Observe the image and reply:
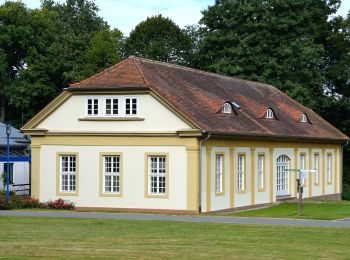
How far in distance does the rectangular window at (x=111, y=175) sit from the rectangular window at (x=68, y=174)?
5.41 ft

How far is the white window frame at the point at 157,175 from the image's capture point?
38.2m

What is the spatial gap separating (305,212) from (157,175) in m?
6.73

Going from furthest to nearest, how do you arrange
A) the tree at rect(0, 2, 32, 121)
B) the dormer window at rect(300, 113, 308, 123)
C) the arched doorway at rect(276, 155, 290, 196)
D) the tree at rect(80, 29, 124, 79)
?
1. the tree at rect(0, 2, 32, 121)
2. the tree at rect(80, 29, 124, 79)
3. the dormer window at rect(300, 113, 308, 123)
4. the arched doorway at rect(276, 155, 290, 196)

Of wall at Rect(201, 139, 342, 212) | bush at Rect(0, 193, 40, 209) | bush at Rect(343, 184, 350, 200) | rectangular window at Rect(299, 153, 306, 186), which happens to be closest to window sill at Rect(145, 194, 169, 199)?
wall at Rect(201, 139, 342, 212)

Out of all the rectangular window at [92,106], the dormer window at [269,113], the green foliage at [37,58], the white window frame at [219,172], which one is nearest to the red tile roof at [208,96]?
the dormer window at [269,113]

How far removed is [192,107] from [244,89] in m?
12.6

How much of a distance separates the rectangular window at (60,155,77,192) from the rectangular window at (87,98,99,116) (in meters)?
2.22

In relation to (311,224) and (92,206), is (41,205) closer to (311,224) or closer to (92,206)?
(92,206)

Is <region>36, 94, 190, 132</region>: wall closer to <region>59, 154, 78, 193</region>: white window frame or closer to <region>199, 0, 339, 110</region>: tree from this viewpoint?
<region>59, 154, 78, 193</region>: white window frame


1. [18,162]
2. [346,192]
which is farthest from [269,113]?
[18,162]

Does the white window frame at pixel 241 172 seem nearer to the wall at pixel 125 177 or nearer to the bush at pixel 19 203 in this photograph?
the wall at pixel 125 177

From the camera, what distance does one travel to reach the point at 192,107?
39.0m

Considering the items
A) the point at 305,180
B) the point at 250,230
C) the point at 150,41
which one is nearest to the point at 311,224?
the point at 250,230

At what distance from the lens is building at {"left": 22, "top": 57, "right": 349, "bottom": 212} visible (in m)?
37.8
